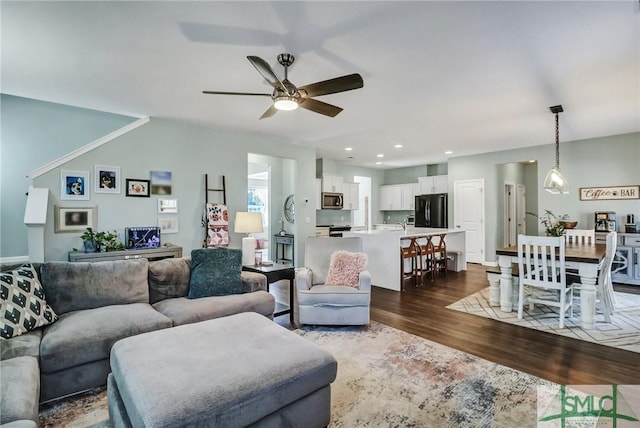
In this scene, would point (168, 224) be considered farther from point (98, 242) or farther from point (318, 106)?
point (318, 106)

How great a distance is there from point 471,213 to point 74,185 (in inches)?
306

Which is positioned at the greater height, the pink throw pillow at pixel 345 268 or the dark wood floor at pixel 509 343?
the pink throw pillow at pixel 345 268

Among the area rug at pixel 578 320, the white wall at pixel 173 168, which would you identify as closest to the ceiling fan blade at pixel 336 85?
the white wall at pixel 173 168

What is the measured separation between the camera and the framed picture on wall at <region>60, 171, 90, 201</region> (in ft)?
12.8

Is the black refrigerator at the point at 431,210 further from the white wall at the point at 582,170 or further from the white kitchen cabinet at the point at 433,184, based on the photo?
the white wall at the point at 582,170

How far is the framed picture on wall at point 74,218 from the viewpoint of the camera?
3885 mm

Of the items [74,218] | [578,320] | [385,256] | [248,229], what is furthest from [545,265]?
[74,218]

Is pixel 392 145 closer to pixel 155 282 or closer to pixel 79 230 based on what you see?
pixel 155 282

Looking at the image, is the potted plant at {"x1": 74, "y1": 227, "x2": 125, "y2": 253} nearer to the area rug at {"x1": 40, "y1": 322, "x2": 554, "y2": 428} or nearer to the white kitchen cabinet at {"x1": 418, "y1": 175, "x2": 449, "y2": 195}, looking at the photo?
the area rug at {"x1": 40, "y1": 322, "x2": 554, "y2": 428}

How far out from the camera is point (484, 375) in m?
2.39

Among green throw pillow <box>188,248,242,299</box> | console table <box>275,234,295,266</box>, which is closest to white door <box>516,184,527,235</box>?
→ console table <box>275,234,295,266</box>

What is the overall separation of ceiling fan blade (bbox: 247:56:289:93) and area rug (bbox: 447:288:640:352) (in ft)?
11.4

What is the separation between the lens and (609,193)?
5559 millimetres

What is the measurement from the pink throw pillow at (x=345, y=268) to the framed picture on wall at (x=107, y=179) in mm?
3186
